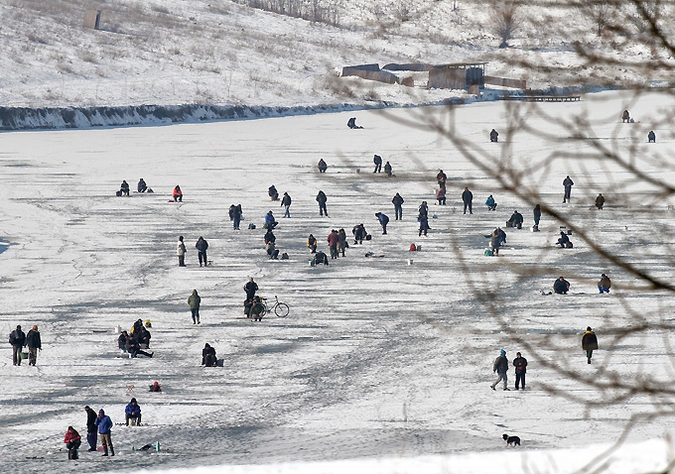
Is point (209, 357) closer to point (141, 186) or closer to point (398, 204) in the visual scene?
point (398, 204)

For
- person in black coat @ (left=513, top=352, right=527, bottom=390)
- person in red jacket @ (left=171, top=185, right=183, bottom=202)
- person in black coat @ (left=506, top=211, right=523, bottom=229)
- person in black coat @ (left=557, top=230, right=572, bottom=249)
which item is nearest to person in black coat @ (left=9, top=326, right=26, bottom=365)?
person in black coat @ (left=513, top=352, right=527, bottom=390)

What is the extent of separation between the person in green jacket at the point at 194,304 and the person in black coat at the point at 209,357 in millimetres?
2492

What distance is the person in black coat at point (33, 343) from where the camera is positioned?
19.5 metres

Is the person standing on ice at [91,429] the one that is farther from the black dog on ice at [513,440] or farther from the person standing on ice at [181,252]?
the person standing on ice at [181,252]

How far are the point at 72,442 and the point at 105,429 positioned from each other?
21.0 inches

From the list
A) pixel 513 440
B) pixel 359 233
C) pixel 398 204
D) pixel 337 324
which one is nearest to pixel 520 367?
pixel 513 440

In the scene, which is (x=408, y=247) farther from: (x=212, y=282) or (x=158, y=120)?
(x=158, y=120)

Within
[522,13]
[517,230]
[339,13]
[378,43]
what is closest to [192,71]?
[378,43]

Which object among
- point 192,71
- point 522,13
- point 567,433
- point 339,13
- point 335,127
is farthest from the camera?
point 339,13

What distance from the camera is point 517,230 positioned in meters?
32.7

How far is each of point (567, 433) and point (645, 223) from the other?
57.3 feet

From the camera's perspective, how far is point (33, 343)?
1953 cm

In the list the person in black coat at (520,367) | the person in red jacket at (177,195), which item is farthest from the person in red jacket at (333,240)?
the person in black coat at (520,367)

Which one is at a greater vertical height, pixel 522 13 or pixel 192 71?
pixel 192 71
